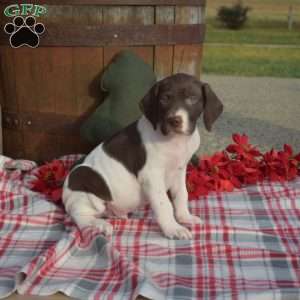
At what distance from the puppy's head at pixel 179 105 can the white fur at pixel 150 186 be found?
146 mm

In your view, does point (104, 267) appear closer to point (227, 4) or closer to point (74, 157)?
point (74, 157)

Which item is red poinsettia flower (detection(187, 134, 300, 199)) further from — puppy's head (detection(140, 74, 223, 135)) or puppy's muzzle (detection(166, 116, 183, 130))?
puppy's muzzle (detection(166, 116, 183, 130))

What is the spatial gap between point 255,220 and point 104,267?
1.16 meters

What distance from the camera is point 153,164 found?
10.8ft

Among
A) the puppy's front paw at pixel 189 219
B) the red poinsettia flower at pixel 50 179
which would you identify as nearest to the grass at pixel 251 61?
the red poinsettia flower at pixel 50 179

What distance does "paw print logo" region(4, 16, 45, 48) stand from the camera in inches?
167

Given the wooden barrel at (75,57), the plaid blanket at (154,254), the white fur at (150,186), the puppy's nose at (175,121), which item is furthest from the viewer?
the wooden barrel at (75,57)

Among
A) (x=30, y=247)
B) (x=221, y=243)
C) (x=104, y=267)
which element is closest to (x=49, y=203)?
(x=30, y=247)

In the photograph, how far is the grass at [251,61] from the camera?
12112 millimetres

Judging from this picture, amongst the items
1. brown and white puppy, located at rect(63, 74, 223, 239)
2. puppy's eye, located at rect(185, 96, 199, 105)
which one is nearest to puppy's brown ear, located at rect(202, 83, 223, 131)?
brown and white puppy, located at rect(63, 74, 223, 239)

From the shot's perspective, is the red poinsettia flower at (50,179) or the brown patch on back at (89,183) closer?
the brown patch on back at (89,183)

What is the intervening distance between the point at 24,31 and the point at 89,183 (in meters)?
1.51

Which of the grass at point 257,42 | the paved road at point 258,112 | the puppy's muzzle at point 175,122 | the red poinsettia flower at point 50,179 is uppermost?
the puppy's muzzle at point 175,122

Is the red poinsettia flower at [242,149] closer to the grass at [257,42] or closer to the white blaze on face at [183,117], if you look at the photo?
the white blaze on face at [183,117]
